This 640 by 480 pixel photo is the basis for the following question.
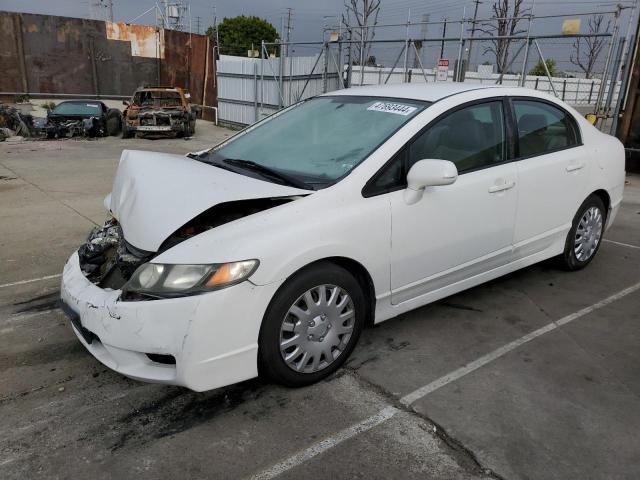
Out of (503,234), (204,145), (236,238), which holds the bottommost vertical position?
(204,145)

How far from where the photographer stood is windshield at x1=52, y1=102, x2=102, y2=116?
1570 centimetres

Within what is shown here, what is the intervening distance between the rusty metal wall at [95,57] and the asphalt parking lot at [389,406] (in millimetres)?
20418

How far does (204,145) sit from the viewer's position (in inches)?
589

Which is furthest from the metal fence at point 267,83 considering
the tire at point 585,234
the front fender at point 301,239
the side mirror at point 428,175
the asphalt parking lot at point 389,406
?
the front fender at point 301,239

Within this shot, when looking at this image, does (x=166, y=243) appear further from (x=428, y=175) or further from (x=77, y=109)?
(x=77, y=109)

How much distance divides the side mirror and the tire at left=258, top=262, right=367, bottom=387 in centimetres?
63

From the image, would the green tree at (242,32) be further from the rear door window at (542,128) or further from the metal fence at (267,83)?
the rear door window at (542,128)

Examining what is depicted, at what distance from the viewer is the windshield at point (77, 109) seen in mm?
15695

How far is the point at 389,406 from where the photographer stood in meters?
2.74

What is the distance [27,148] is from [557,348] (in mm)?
13534

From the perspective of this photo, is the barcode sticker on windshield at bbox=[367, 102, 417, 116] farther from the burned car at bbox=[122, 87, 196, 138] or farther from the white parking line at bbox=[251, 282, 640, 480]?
the burned car at bbox=[122, 87, 196, 138]

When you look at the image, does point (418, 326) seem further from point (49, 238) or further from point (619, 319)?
point (49, 238)

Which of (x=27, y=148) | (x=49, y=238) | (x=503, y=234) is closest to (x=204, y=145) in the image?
(x=27, y=148)

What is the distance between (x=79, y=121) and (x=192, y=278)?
15050 mm
